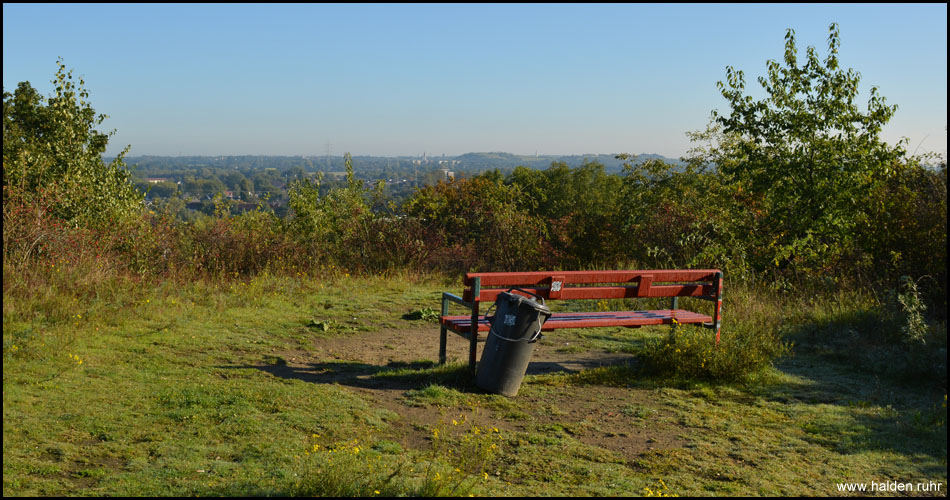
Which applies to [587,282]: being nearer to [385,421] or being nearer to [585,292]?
[585,292]

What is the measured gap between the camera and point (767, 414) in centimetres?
644

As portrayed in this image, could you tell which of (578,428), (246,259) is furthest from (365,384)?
(246,259)

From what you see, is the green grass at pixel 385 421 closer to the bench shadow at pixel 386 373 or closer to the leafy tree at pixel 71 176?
the bench shadow at pixel 386 373

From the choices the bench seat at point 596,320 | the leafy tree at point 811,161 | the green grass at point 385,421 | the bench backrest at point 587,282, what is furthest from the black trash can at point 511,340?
the leafy tree at point 811,161

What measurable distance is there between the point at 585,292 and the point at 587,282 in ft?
0.35

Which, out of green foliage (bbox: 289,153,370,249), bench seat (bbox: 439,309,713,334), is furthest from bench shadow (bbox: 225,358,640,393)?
green foliage (bbox: 289,153,370,249)

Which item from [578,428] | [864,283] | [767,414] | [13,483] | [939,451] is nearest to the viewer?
[13,483]

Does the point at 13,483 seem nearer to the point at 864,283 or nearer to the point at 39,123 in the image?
the point at 864,283

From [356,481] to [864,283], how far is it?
33.9 ft

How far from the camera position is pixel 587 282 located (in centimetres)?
759

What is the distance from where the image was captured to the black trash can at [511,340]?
6586mm

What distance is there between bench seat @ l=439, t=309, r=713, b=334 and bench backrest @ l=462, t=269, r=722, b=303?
0.27 metres

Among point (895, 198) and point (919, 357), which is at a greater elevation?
point (895, 198)

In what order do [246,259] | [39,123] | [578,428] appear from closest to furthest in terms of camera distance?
[578,428] → [246,259] → [39,123]
